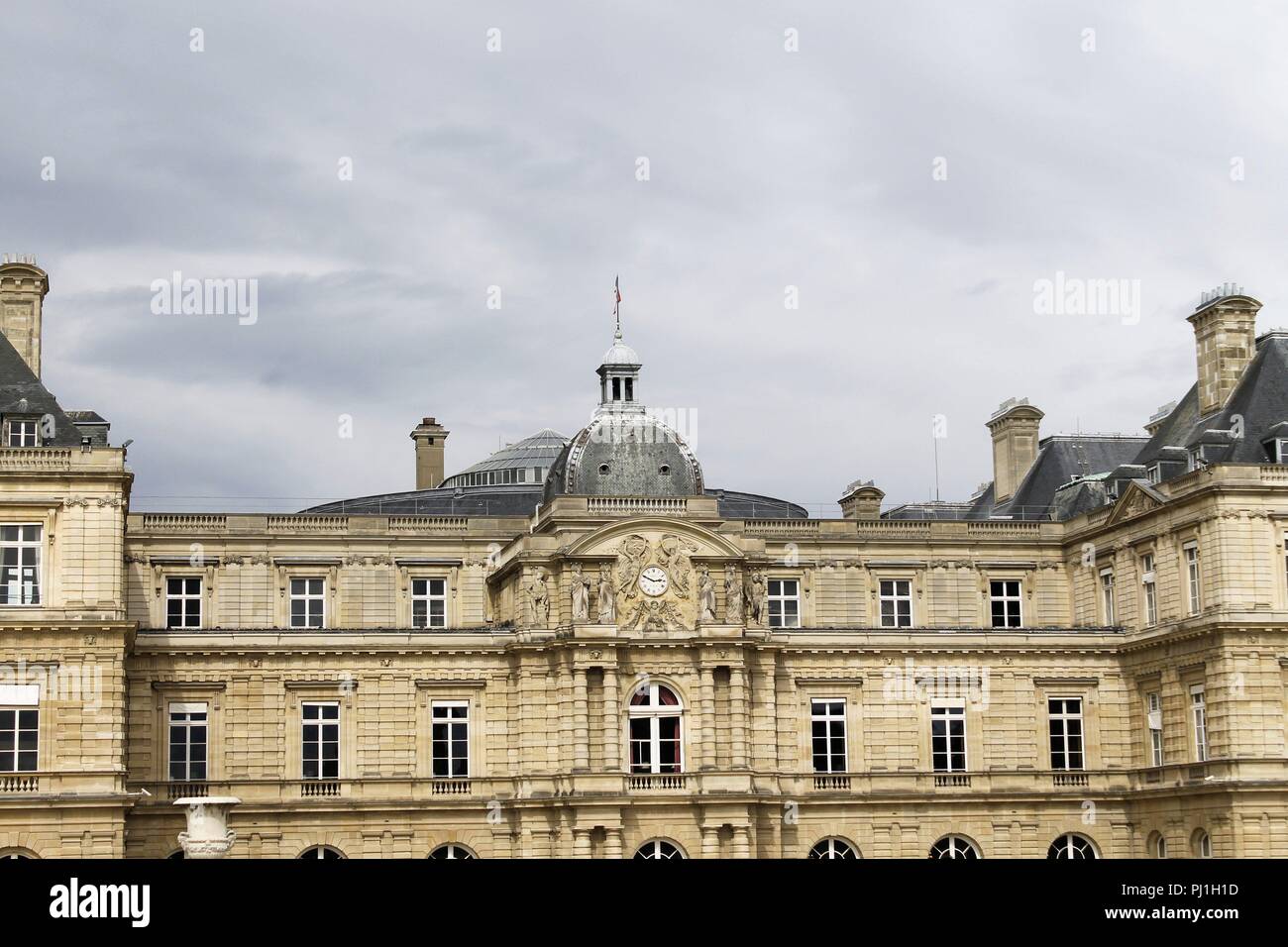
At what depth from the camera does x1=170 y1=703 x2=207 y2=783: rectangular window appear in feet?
184

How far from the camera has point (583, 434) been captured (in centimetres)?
6144

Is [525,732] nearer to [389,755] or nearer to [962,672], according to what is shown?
[389,755]

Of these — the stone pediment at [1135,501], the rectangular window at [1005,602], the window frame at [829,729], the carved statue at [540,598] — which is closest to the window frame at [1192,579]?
the stone pediment at [1135,501]

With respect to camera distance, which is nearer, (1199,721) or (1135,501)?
(1199,721)

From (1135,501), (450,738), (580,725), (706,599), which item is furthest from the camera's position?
(1135,501)

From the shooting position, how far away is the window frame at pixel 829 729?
193 ft

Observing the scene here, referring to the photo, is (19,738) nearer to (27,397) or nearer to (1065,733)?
(27,397)

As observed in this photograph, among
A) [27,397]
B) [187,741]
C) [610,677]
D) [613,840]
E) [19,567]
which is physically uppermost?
[27,397]

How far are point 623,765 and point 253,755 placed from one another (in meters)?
9.96

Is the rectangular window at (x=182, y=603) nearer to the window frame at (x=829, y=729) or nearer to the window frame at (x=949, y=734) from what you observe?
the window frame at (x=829, y=729)

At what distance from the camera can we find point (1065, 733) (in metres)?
60.7

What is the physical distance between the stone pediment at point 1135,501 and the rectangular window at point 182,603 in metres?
27.5

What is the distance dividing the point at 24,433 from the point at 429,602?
14.5 metres

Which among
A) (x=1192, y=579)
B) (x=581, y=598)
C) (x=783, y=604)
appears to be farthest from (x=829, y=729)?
(x=1192, y=579)
